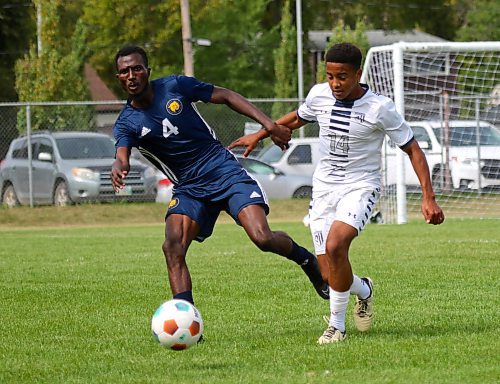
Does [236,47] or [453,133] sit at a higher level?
[453,133]

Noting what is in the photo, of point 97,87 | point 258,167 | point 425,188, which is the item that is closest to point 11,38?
point 97,87

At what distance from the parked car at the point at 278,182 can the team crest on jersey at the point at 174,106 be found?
57.3ft

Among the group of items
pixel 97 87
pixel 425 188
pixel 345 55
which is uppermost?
pixel 345 55

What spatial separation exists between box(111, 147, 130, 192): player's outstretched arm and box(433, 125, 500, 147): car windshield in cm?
1628

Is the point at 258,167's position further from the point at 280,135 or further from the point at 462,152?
the point at 280,135

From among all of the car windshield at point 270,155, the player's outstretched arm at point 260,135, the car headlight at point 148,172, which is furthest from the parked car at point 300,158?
the player's outstretched arm at point 260,135

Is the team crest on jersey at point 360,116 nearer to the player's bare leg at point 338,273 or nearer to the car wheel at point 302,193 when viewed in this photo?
the player's bare leg at point 338,273

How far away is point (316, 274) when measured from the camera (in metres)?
8.26

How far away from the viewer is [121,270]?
41.3ft

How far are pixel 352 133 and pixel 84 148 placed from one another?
1708 centimetres

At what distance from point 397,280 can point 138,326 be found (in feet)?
11.0

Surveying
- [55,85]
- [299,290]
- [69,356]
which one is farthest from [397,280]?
[55,85]

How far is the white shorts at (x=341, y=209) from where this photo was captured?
24.7ft

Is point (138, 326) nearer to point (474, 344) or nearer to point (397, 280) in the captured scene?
point (474, 344)
